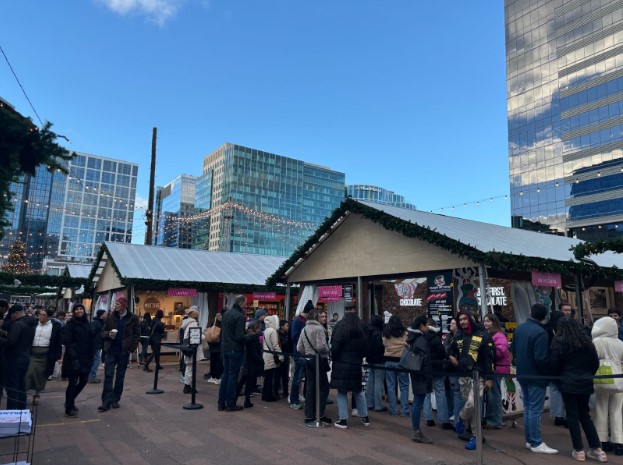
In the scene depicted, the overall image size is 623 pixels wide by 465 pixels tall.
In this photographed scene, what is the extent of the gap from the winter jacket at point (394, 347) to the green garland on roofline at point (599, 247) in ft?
15.5

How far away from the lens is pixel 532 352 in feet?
18.1

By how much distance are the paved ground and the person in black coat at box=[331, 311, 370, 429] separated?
0.28 m

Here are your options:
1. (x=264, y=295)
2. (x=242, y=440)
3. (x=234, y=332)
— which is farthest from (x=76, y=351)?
(x=264, y=295)

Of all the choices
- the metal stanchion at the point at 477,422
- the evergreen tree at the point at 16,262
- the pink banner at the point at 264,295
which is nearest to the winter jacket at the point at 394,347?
the metal stanchion at the point at 477,422

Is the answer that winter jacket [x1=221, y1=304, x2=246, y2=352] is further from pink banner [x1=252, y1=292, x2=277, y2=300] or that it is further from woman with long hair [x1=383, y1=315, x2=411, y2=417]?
pink banner [x1=252, y1=292, x2=277, y2=300]

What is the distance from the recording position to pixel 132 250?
1783 centimetres

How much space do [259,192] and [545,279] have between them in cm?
8619

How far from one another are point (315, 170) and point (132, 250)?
283 feet

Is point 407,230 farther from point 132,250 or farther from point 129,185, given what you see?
point 129,185

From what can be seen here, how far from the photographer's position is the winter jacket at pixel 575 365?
505 centimetres

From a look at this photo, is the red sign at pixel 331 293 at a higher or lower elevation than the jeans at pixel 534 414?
higher

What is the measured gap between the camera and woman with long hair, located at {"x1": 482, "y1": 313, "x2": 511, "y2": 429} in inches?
251

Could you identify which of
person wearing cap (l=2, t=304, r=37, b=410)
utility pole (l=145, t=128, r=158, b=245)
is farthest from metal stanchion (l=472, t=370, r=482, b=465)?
utility pole (l=145, t=128, r=158, b=245)

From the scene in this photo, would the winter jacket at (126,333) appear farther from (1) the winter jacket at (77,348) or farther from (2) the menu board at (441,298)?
(2) the menu board at (441,298)
